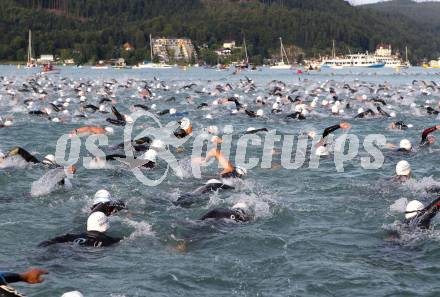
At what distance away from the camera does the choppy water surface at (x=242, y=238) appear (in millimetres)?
8117

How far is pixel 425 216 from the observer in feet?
31.0

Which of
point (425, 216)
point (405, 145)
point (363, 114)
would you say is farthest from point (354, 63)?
point (425, 216)

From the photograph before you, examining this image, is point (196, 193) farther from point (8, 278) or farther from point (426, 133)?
point (426, 133)

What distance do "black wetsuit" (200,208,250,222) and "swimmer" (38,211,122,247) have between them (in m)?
1.72

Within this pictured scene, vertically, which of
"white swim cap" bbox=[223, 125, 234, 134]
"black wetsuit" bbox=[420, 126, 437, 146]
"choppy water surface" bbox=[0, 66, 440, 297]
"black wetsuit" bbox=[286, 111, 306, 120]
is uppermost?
"black wetsuit" bbox=[420, 126, 437, 146]

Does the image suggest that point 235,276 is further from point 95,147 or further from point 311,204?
point 95,147

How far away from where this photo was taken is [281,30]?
194500mm

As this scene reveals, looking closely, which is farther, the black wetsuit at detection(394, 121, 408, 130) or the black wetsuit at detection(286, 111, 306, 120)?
the black wetsuit at detection(286, 111, 306, 120)

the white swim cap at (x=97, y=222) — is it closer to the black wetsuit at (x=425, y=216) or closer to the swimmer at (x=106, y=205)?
the swimmer at (x=106, y=205)

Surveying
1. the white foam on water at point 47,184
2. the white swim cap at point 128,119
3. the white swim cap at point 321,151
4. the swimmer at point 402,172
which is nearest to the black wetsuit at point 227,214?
the white foam on water at point 47,184

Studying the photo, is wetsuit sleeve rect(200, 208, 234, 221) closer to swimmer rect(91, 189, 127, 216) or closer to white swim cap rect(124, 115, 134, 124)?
swimmer rect(91, 189, 127, 216)

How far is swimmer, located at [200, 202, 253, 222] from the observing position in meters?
10.5

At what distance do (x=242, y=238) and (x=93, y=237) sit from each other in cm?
227

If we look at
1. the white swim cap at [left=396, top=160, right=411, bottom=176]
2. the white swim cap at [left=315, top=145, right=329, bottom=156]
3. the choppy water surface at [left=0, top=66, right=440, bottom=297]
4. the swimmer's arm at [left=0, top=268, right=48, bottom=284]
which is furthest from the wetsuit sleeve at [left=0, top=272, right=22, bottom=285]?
the white swim cap at [left=315, top=145, right=329, bottom=156]
